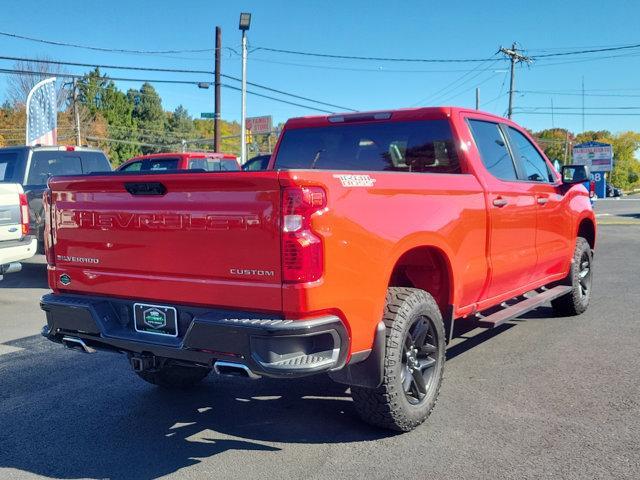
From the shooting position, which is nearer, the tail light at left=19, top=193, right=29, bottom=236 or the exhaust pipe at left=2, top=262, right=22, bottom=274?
the exhaust pipe at left=2, top=262, right=22, bottom=274

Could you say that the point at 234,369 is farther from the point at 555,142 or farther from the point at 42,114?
the point at 555,142

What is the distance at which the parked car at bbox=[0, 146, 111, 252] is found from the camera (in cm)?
920

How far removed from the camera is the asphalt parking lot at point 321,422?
339 cm

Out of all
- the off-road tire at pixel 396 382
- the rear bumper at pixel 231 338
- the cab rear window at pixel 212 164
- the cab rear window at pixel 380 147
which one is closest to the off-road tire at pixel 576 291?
the cab rear window at pixel 380 147

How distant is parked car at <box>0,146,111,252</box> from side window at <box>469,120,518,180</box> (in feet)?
21.9

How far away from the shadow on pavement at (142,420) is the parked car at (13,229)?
271 centimetres

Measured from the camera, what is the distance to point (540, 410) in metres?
4.16

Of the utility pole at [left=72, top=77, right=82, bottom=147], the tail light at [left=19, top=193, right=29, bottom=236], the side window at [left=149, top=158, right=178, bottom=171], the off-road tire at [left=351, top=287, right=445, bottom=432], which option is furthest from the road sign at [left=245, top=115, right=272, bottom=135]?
the off-road tire at [left=351, top=287, right=445, bottom=432]

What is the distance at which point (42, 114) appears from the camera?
19.2 meters

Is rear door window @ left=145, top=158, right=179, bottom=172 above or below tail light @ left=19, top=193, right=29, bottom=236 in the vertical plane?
above

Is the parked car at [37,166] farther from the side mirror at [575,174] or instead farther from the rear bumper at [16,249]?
the side mirror at [575,174]

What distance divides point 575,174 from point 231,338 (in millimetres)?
4426

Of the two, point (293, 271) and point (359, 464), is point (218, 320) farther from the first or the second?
point (359, 464)

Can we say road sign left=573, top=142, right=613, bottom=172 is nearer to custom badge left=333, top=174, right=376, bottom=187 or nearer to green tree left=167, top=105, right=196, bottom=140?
green tree left=167, top=105, right=196, bottom=140
